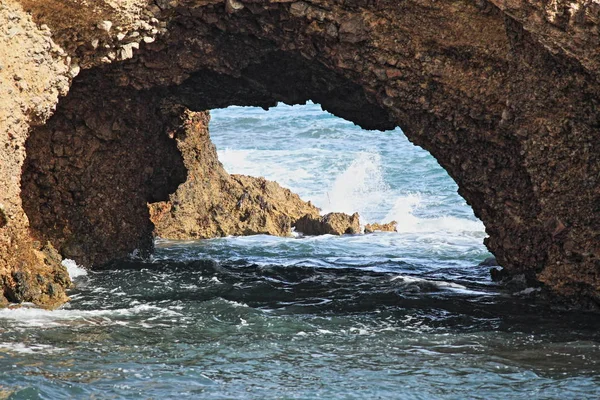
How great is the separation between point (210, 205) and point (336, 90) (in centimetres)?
675

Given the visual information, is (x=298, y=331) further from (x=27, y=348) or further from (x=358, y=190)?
(x=358, y=190)

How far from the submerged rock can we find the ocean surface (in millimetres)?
1231

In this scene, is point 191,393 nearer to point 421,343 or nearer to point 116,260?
point 421,343

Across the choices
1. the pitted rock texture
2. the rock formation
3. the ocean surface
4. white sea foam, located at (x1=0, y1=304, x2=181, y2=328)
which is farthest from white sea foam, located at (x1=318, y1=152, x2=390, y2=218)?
white sea foam, located at (x1=0, y1=304, x2=181, y2=328)

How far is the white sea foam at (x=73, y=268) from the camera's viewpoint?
1612 cm

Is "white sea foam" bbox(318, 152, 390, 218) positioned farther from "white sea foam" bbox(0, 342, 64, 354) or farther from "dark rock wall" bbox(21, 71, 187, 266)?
"white sea foam" bbox(0, 342, 64, 354)

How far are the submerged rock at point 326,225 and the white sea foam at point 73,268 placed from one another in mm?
8071

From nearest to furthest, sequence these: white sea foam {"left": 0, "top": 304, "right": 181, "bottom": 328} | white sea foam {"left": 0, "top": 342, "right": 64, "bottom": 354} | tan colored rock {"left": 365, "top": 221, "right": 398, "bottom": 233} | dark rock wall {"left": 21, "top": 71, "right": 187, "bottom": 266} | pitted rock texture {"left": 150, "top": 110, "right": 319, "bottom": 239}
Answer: white sea foam {"left": 0, "top": 342, "right": 64, "bottom": 354}
white sea foam {"left": 0, "top": 304, "right": 181, "bottom": 328}
dark rock wall {"left": 21, "top": 71, "right": 187, "bottom": 266}
pitted rock texture {"left": 150, "top": 110, "right": 319, "bottom": 239}
tan colored rock {"left": 365, "top": 221, "right": 398, "bottom": 233}

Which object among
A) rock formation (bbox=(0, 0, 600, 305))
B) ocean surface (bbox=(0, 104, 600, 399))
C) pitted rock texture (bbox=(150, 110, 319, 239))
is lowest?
ocean surface (bbox=(0, 104, 600, 399))

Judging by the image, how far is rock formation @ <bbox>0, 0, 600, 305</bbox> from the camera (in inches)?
510

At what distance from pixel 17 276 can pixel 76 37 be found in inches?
143

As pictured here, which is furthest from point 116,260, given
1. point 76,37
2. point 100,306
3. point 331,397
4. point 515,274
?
point 331,397

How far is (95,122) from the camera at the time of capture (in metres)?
16.2

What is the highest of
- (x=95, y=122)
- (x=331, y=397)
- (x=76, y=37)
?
(x=76, y=37)
